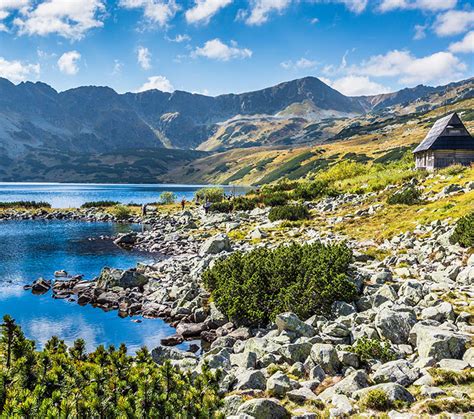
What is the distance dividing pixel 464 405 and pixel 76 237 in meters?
56.0

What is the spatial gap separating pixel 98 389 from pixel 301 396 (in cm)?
514

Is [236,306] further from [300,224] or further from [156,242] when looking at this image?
[156,242]

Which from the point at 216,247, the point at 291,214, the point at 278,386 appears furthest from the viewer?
the point at 291,214

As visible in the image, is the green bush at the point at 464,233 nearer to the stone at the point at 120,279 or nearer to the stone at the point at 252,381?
the stone at the point at 252,381

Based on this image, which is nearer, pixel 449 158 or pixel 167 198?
pixel 449 158

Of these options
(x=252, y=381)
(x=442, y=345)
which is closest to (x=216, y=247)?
(x=252, y=381)

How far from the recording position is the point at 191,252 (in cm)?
4319

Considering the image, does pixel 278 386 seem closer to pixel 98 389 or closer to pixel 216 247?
pixel 98 389

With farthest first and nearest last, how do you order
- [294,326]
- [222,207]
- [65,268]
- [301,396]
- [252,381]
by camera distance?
1. [222,207]
2. [65,268]
3. [294,326]
4. [252,381]
5. [301,396]

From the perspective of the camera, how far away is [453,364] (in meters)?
11.4

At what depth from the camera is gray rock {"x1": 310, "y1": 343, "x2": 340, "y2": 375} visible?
12.6 m

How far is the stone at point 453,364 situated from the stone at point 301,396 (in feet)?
12.7

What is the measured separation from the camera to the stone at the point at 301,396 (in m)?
10.6

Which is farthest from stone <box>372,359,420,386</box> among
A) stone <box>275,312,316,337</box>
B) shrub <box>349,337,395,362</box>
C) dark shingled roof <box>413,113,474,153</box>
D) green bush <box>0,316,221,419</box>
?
dark shingled roof <box>413,113,474,153</box>
